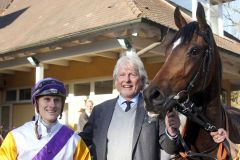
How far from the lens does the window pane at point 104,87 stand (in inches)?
392

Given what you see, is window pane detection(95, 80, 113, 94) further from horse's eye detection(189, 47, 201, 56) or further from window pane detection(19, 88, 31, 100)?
horse's eye detection(189, 47, 201, 56)

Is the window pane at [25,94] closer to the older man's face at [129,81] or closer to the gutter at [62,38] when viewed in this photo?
the gutter at [62,38]

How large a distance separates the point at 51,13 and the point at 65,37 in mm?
4063

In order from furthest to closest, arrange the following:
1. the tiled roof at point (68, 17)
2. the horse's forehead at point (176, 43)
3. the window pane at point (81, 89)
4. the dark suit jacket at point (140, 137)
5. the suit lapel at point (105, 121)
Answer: the window pane at point (81, 89), the tiled roof at point (68, 17), the suit lapel at point (105, 121), the dark suit jacket at point (140, 137), the horse's forehead at point (176, 43)

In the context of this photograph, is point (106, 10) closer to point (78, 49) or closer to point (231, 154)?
point (78, 49)

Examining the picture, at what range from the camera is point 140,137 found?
2.88 metres

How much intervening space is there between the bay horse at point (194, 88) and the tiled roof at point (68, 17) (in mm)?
4260

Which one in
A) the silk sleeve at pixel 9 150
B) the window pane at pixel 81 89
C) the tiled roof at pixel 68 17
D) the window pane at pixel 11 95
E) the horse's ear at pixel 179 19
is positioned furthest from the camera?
the window pane at pixel 11 95

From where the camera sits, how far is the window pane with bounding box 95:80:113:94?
9.97 metres

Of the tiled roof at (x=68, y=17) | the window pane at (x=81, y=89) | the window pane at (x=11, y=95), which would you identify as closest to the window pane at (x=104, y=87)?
the window pane at (x=81, y=89)

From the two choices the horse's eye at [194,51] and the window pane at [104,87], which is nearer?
the horse's eye at [194,51]

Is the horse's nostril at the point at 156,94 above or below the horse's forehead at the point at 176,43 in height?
below

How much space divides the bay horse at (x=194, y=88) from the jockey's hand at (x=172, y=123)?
7 centimetres

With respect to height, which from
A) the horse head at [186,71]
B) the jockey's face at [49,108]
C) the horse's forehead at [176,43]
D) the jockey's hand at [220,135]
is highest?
the horse's forehead at [176,43]
